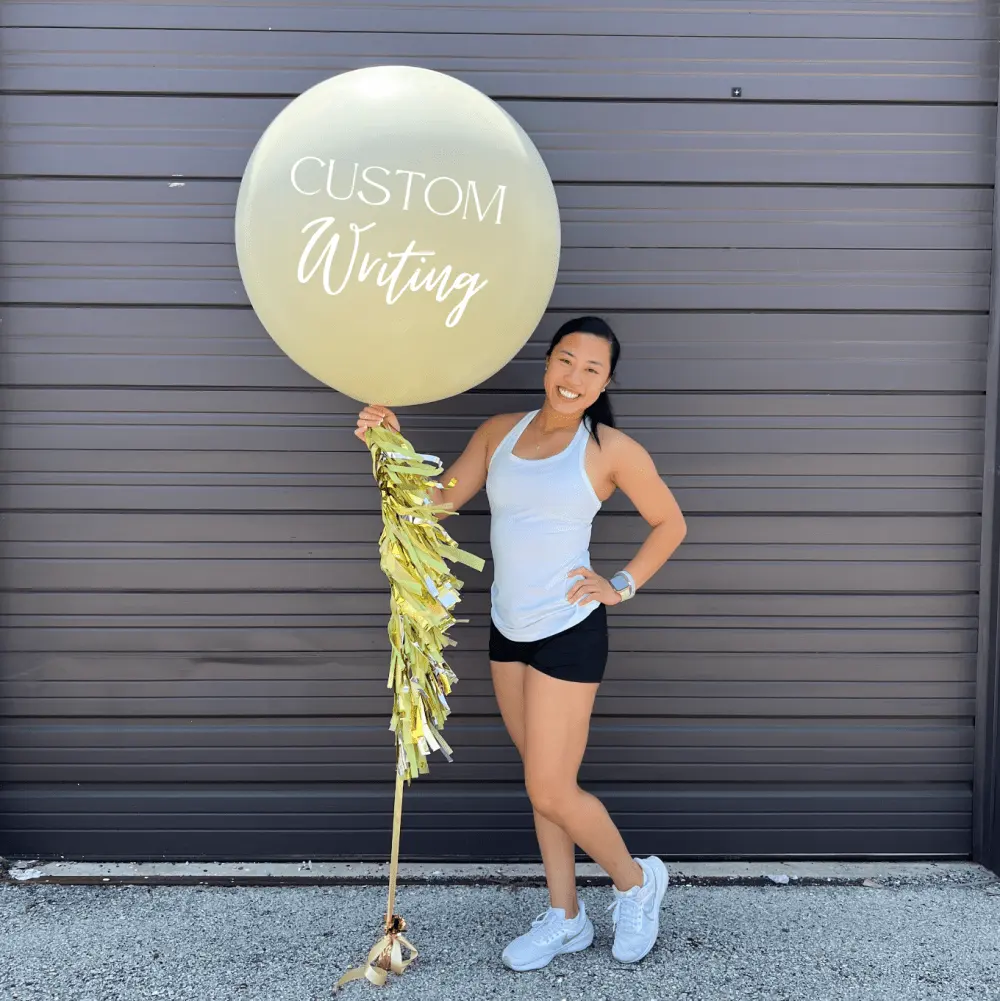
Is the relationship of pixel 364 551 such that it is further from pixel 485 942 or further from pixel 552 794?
pixel 485 942

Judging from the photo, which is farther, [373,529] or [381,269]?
[373,529]

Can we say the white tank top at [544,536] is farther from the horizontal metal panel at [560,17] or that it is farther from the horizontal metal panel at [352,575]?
the horizontal metal panel at [560,17]

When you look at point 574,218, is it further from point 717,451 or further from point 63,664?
point 63,664

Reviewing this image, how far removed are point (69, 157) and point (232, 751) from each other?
6.24 feet

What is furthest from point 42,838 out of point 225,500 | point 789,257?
point 789,257

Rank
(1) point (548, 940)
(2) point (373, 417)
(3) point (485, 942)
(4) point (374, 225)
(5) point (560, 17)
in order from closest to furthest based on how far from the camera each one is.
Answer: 1. (4) point (374, 225)
2. (2) point (373, 417)
3. (1) point (548, 940)
4. (3) point (485, 942)
5. (5) point (560, 17)

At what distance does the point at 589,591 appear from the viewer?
2.27 metres

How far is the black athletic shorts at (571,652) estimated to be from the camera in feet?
7.47

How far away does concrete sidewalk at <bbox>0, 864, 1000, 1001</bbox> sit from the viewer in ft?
7.47

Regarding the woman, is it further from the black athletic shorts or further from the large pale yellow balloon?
the large pale yellow balloon

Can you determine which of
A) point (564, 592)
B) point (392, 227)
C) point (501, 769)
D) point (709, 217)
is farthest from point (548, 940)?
point (709, 217)

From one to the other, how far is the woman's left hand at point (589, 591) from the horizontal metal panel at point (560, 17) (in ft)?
5.52

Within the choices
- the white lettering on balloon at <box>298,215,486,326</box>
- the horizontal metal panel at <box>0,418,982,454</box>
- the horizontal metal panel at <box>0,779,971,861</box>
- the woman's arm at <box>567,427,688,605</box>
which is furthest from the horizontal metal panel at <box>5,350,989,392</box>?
the horizontal metal panel at <box>0,779,971,861</box>

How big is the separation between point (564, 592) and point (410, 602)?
0.39 metres
